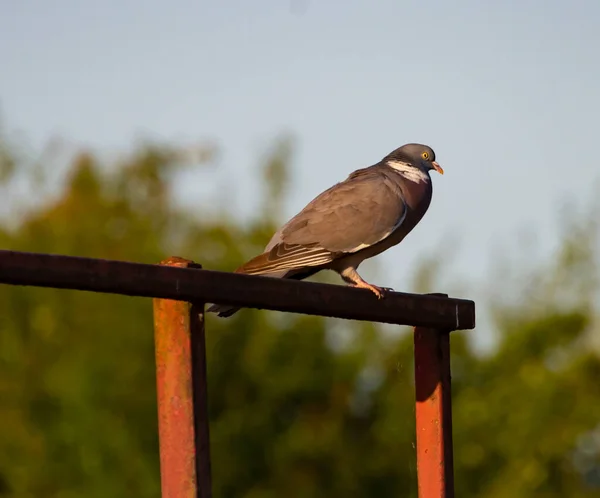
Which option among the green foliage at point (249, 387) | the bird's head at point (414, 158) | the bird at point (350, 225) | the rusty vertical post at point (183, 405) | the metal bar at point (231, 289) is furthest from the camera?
the green foliage at point (249, 387)

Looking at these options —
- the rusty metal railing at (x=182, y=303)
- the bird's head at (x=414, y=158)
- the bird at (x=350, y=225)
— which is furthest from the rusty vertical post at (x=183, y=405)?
the bird's head at (x=414, y=158)

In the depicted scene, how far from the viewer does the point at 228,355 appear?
24.6 meters

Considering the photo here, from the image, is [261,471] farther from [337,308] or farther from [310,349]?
[337,308]

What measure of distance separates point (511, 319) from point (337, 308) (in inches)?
948

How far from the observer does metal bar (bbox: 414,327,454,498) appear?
3479 mm

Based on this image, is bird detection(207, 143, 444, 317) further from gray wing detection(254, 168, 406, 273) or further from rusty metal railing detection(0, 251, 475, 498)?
rusty metal railing detection(0, 251, 475, 498)

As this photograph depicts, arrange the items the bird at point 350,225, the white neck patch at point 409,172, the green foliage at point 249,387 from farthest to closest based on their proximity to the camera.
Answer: the green foliage at point 249,387 < the white neck patch at point 409,172 < the bird at point 350,225

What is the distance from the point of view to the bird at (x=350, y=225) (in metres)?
6.26

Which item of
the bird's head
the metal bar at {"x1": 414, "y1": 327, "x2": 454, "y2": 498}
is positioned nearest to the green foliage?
the bird's head

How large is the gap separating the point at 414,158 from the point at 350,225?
124cm

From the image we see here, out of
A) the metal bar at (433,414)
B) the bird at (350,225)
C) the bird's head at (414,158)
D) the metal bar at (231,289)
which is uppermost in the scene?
the bird's head at (414,158)

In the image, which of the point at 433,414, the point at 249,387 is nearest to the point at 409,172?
the point at 433,414

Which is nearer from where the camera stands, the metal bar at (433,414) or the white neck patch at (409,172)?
the metal bar at (433,414)

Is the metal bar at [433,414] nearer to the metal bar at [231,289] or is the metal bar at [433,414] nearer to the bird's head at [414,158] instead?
the metal bar at [231,289]
